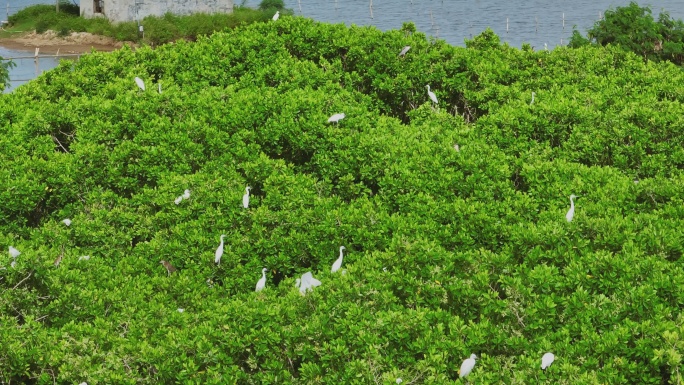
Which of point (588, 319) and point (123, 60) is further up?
point (123, 60)

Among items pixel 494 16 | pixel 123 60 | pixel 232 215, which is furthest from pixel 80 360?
pixel 494 16

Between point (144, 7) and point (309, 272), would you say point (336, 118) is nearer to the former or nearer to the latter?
point (309, 272)

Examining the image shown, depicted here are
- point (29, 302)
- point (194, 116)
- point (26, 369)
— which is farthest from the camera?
point (194, 116)

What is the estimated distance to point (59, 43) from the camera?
4431cm

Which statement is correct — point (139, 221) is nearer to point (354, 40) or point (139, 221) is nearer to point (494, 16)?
point (354, 40)

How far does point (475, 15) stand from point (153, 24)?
65.5 feet

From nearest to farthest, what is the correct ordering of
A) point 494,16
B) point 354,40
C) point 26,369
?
point 26,369 < point 354,40 < point 494,16

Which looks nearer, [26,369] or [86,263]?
[26,369]

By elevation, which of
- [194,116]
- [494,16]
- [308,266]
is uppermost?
[194,116]

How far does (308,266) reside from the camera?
676cm

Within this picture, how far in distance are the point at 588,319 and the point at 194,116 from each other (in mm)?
4956

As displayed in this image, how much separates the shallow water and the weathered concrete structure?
→ 519 cm

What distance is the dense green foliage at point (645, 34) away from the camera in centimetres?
1566

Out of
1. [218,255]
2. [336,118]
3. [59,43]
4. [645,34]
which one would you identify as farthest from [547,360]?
[59,43]
